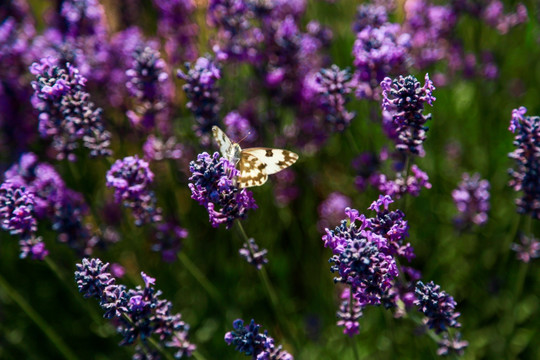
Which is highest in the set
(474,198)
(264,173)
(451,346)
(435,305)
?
(264,173)

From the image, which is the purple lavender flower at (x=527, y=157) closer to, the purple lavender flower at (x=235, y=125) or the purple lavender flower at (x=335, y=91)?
the purple lavender flower at (x=335, y=91)

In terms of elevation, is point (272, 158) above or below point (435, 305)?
above

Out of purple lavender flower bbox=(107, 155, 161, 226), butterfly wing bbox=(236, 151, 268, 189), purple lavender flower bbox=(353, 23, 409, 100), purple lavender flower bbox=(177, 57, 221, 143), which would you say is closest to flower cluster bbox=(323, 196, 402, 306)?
butterfly wing bbox=(236, 151, 268, 189)

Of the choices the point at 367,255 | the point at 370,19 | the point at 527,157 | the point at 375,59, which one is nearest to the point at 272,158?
the point at 375,59

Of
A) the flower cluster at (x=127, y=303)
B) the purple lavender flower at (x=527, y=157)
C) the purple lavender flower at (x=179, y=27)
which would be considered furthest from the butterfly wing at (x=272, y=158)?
the purple lavender flower at (x=179, y=27)

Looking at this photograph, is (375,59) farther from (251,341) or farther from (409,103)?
(251,341)

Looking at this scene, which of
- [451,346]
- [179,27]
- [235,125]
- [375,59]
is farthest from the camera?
[179,27]
